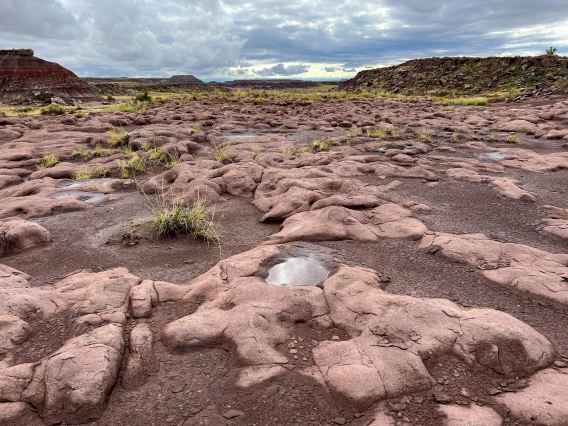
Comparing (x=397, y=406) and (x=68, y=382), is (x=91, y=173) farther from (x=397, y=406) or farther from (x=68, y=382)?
(x=397, y=406)

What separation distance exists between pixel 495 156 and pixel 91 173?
1180 cm

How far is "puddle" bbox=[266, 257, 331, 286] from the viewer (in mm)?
4645

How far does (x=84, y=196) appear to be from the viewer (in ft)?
28.3

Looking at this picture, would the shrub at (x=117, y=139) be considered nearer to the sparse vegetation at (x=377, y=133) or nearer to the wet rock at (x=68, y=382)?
the sparse vegetation at (x=377, y=133)

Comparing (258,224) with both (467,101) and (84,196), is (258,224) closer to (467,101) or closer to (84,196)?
(84,196)

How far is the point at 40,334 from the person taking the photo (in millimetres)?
3881

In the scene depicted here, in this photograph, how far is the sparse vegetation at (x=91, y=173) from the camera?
10055mm

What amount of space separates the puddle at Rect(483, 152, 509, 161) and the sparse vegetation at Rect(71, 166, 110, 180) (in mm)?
11153

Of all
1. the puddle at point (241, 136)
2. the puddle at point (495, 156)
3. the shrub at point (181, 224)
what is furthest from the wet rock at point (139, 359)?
the puddle at point (241, 136)

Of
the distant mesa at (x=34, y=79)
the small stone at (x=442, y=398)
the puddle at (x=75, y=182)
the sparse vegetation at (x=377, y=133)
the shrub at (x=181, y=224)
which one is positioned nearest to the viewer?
the small stone at (x=442, y=398)

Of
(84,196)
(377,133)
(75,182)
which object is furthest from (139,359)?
(377,133)

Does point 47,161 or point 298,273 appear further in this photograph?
point 47,161

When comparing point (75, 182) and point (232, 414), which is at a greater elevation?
point (75, 182)

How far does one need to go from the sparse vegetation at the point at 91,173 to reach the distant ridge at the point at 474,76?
31.1 meters
